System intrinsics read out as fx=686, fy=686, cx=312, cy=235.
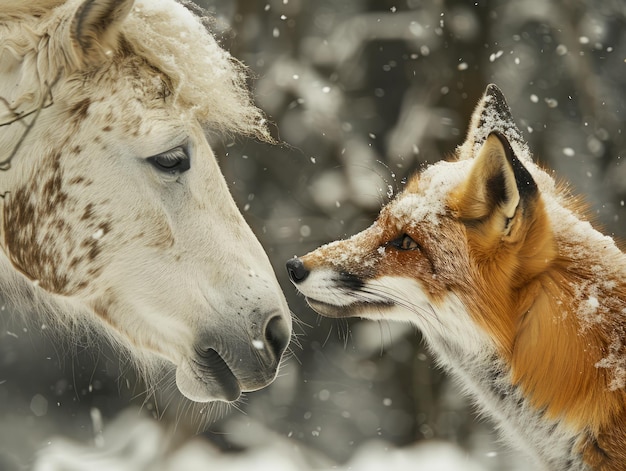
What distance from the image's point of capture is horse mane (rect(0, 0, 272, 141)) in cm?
221

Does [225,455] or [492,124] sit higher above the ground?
[492,124]

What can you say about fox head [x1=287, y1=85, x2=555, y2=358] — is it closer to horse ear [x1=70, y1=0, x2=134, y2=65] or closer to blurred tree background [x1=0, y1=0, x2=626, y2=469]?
horse ear [x1=70, y1=0, x2=134, y2=65]

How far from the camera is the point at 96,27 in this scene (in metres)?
2.23

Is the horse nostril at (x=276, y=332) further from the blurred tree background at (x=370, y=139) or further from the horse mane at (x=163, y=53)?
the blurred tree background at (x=370, y=139)

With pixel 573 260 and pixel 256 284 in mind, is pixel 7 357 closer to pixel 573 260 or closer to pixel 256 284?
pixel 256 284

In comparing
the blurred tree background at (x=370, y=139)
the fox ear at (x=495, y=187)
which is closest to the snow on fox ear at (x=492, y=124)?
the fox ear at (x=495, y=187)

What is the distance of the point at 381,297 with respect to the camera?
2555mm

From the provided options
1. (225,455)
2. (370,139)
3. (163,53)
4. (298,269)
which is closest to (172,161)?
(163,53)

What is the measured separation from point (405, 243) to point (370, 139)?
9.57 feet

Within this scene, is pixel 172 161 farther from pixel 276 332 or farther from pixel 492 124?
pixel 492 124

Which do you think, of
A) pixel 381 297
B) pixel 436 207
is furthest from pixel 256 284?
pixel 436 207

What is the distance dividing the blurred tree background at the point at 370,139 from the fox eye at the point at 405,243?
237 centimetres

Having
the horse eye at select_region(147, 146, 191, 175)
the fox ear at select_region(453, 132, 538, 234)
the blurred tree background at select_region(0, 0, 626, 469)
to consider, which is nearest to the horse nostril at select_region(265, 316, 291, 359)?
the horse eye at select_region(147, 146, 191, 175)

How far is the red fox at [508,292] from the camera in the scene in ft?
7.02
